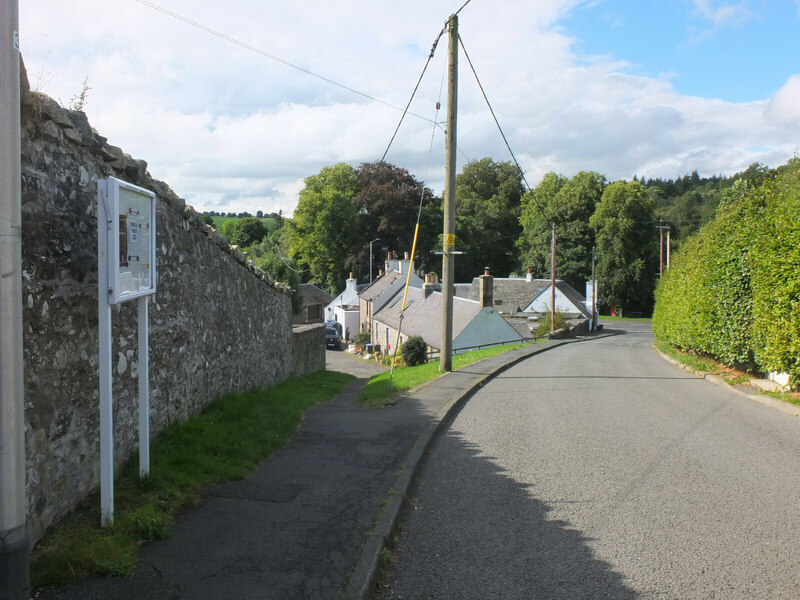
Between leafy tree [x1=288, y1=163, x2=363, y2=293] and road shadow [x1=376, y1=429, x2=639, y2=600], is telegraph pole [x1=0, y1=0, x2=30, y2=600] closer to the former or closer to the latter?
road shadow [x1=376, y1=429, x2=639, y2=600]

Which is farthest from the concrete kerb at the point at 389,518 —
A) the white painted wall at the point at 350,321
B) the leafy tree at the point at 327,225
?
the leafy tree at the point at 327,225

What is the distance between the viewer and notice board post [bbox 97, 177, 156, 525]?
4.40 m

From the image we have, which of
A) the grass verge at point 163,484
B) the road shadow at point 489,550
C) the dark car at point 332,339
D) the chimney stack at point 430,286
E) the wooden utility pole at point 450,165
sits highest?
the wooden utility pole at point 450,165

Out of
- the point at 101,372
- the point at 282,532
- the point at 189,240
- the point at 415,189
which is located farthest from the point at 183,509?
the point at 415,189

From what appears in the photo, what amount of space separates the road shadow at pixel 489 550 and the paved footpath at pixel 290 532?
255 mm

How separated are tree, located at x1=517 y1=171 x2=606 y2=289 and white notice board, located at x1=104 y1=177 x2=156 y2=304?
2562 inches

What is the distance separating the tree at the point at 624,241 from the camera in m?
65.1

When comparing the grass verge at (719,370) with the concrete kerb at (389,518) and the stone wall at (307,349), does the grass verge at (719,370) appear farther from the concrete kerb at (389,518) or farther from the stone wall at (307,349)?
the stone wall at (307,349)

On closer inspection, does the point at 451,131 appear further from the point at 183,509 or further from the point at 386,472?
the point at 183,509

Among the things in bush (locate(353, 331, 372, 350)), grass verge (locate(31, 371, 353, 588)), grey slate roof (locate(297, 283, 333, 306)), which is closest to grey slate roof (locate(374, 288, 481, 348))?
bush (locate(353, 331, 372, 350))

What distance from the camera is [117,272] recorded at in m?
4.45

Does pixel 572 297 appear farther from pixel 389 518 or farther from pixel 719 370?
pixel 389 518

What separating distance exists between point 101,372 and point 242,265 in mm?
6715

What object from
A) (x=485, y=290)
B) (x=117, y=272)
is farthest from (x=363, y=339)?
(x=117, y=272)
